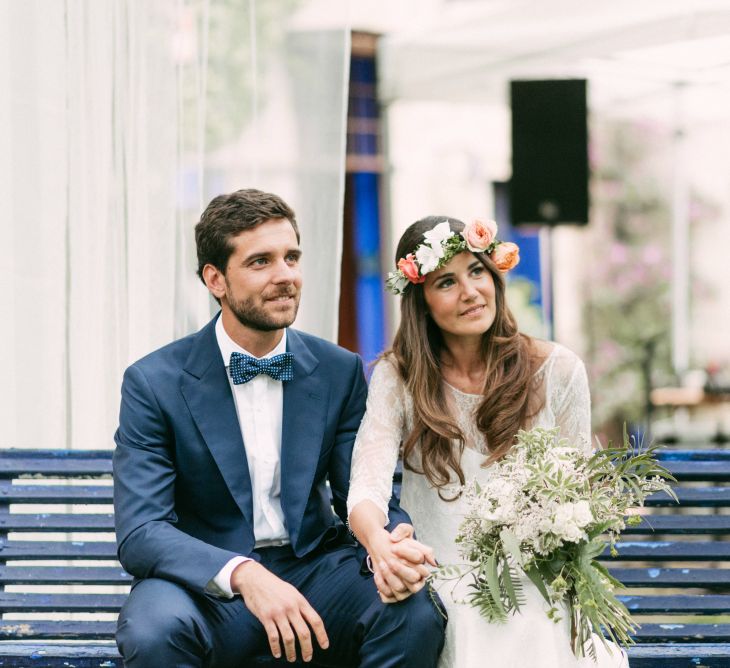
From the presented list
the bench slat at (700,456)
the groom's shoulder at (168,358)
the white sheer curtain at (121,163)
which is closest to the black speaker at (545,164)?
the white sheer curtain at (121,163)

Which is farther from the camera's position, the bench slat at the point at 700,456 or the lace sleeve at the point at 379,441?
the bench slat at the point at 700,456

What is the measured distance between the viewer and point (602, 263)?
13.1 metres

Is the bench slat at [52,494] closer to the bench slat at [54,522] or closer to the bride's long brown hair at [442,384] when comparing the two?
the bench slat at [54,522]

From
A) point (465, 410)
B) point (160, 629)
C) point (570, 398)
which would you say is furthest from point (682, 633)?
point (160, 629)

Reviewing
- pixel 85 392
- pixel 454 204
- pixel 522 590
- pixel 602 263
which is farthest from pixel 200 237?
pixel 602 263

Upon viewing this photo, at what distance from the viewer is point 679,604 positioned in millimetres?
3543

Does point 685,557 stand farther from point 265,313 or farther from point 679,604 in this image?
point 265,313

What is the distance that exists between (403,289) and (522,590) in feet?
3.44

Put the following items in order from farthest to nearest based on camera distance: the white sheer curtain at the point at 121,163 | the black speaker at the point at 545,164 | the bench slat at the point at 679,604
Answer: the black speaker at the point at 545,164
the white sheer curtain at the point at 121,163
the bench slat at the point at 679,604

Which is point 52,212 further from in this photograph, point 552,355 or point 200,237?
point 552,355

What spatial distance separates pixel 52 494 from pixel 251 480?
0.81 m

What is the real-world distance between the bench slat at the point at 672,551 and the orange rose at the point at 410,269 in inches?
41.9

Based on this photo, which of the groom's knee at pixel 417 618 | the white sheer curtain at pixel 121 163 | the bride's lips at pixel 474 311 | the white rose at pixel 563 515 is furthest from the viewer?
the white sheer curtain at pixel 121 163

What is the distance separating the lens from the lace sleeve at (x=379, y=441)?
10.5 feet
